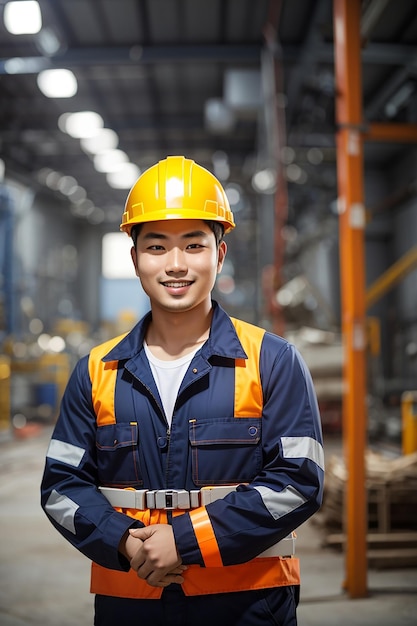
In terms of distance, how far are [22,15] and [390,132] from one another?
6185 millimetres

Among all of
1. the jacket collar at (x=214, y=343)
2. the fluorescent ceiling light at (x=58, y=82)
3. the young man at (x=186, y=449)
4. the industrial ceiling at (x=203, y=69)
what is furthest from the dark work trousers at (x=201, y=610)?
the fluorescent ceiling light at (x=58, y=82)

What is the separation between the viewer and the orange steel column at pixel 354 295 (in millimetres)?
4098

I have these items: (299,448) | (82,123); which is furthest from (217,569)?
(82,123)

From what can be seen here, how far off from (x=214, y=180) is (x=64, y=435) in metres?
0.92

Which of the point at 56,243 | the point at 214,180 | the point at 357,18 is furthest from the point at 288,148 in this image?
the point at 56,243

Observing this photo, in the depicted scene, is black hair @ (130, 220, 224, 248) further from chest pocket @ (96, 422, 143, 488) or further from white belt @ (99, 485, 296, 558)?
white belt @ (99, 485, 296, 558)

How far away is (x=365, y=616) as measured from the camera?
395 cm

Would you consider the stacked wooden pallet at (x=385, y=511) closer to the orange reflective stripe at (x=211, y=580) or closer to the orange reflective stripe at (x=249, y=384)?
the orange reflective stripe at (x=211, y=580)

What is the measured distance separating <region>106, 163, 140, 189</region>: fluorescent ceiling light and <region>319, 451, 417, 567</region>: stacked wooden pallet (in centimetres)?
1311

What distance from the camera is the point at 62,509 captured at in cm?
183

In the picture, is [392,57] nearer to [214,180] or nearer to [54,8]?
[54,8]

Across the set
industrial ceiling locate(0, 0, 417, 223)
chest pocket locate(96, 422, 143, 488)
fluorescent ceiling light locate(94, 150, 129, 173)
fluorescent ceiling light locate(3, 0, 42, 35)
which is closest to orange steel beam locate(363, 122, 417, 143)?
industrial ceiling locate(0, 0, 417, 223)

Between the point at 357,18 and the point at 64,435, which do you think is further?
the point at 357,18

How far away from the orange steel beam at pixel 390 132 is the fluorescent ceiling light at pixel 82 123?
1028 cm
